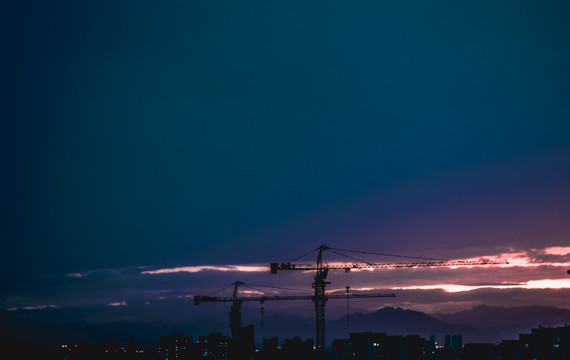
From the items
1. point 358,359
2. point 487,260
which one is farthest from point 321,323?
point 487,260

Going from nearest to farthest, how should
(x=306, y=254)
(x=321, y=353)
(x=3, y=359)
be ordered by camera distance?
(x=321, y=353), (x=306, y=254), (x=3, y=359)

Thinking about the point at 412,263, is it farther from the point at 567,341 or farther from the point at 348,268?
the point at 567,341

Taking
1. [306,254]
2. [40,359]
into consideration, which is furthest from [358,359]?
[40,359]

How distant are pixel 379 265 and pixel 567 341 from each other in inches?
3051

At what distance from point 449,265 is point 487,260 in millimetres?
15302

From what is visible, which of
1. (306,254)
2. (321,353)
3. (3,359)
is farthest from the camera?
(3,359)

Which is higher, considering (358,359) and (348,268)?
(348,268)

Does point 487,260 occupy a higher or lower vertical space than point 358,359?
higher

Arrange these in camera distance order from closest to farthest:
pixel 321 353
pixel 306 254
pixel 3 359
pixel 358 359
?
pixel 321 353
pixel 306 254
pixel 3 359
pixel 358 359

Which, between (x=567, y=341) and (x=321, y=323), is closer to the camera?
(x=321, y=323)

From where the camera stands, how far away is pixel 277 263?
177 metres

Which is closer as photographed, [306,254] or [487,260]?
[306,254]

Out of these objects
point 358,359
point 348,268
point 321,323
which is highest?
point 348,268

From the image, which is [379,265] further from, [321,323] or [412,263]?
[321,323]
